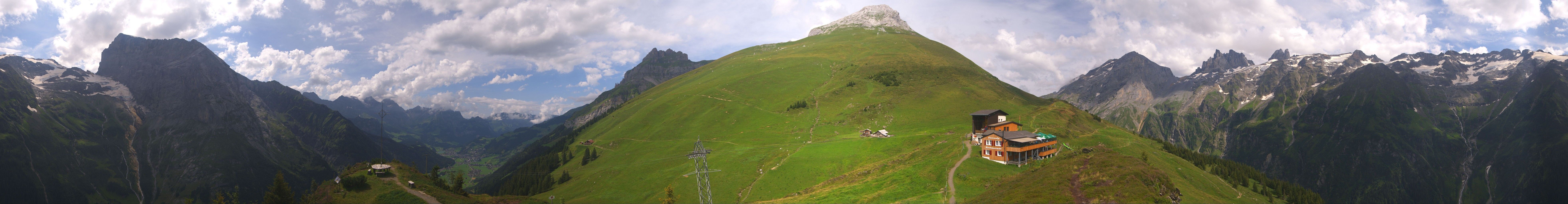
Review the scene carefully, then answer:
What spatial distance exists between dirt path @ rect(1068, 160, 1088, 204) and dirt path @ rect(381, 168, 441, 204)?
270 feet

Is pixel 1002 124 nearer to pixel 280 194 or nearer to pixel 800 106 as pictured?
pixel 800 106

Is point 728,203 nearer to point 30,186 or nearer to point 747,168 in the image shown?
point 747,168

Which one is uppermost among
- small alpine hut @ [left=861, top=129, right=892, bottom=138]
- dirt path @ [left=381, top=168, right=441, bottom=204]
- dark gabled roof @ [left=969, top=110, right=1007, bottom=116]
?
dark gabled roof @ [left=969, top=110, right=1007, bottom=116]

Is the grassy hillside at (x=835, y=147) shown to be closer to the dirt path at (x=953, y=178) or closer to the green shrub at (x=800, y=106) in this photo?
the green shrub at (x=800, y=106)

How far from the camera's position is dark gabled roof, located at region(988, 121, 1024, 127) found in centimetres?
9656

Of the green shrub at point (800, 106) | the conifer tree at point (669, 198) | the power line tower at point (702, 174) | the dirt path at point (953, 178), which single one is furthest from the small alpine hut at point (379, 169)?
the green shrub at point (800, 106)

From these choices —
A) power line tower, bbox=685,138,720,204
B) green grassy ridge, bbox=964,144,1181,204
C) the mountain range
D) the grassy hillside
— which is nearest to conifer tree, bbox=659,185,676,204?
the mountain range

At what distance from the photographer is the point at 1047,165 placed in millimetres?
80750

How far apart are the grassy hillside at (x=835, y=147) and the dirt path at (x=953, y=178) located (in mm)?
746

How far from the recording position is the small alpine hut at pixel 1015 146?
84.4 meters

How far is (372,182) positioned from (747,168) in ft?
202

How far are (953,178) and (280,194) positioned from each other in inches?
3524

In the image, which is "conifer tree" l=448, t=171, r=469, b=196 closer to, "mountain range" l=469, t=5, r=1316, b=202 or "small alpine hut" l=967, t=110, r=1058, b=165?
"mountain range" l=469, t=5, r=1316, b=202

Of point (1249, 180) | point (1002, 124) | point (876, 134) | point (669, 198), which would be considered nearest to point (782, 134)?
point (876, 134)
